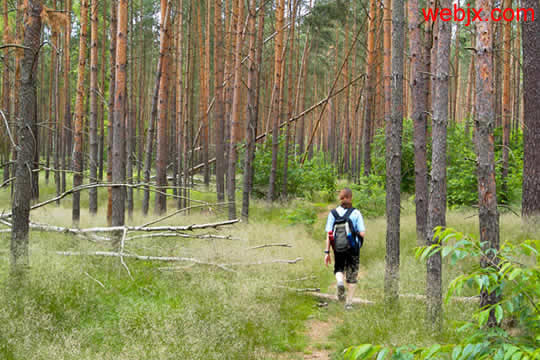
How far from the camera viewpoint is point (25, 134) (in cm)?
518

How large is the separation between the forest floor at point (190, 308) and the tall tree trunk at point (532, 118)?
131 centimetres

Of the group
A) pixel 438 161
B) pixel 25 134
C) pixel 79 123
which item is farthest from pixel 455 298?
pixel 79 123

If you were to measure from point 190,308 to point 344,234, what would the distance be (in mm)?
2615

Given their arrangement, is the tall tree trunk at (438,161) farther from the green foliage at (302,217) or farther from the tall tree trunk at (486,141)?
the green foliage at (302,217)

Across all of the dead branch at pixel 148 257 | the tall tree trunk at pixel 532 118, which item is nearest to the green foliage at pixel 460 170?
the tall tree trunk at pixel 532 118

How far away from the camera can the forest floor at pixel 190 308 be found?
4.54 m

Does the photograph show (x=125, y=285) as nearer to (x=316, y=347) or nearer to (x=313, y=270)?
(x=316, y=347)

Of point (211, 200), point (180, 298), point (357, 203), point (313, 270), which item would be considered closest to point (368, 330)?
point (180, 298)

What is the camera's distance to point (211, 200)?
1850cm

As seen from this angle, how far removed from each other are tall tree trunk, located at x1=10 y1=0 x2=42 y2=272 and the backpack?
14.0 feet

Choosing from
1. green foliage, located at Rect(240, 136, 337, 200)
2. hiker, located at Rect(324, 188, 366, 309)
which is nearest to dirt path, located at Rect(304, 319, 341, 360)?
hiker, located at Rect(324, 188, 366, 309)

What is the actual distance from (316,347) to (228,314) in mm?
1158

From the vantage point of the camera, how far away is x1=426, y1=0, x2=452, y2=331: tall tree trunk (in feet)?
16.5

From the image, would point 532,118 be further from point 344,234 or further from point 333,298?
point 333,298
